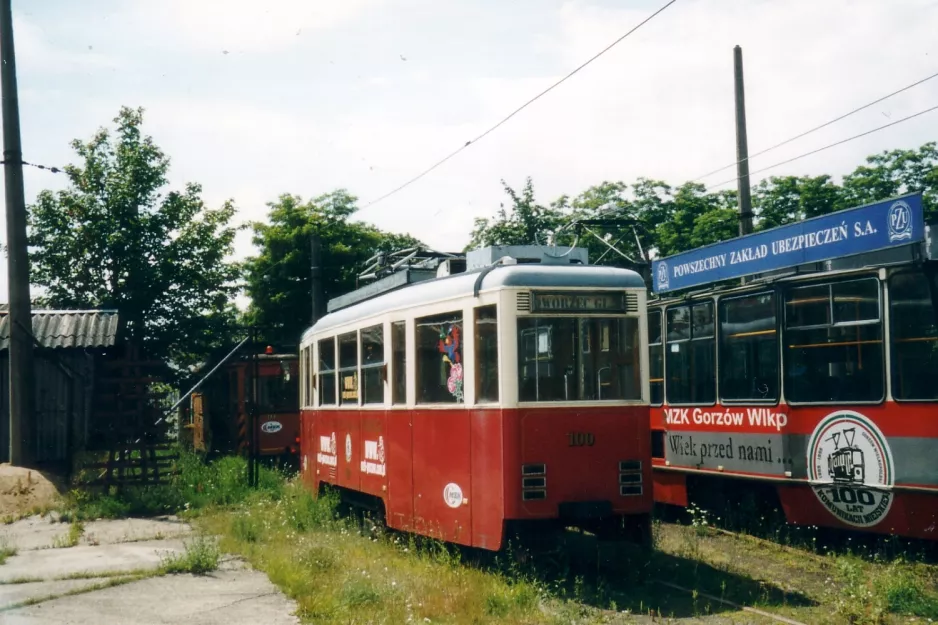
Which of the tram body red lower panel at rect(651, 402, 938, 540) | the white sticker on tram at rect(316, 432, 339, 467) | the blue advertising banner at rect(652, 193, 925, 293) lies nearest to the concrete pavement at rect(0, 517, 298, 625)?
the white sticker on tram at rect(316, 432, 339, 467)

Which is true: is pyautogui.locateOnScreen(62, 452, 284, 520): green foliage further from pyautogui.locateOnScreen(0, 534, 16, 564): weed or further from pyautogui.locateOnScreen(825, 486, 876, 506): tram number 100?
pyautogui.locateOnScreen(825, 486, 876, 506): tram number 100

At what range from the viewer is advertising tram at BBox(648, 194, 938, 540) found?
9.27m

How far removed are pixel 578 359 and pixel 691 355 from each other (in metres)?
3.89

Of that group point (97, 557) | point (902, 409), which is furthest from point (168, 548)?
point (902, 409)

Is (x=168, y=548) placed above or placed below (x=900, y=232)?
below

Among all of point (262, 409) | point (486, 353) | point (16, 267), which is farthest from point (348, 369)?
point (262, 409)

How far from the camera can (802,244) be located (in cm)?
1080

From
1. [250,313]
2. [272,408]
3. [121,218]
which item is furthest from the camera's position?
[250,313]

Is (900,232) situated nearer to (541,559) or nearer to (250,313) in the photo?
(541,559)

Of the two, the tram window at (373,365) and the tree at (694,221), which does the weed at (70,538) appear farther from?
the tree at (694,221)

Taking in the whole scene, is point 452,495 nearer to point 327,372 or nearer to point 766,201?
point 327,372

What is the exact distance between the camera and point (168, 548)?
458 inches

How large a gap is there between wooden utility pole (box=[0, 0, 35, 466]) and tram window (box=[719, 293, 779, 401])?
10914mm

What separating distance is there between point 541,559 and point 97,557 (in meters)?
4.99
